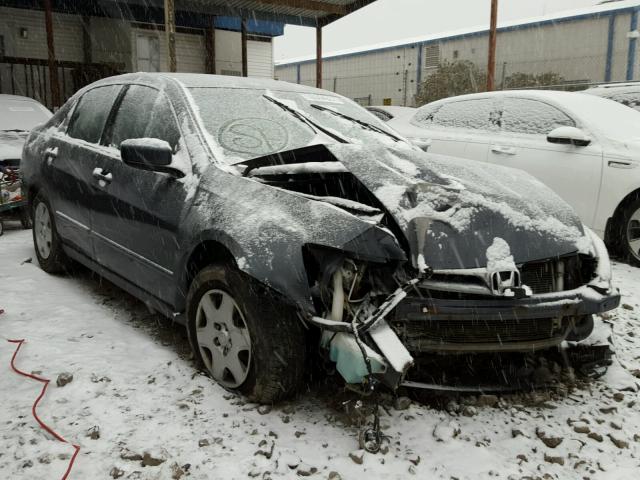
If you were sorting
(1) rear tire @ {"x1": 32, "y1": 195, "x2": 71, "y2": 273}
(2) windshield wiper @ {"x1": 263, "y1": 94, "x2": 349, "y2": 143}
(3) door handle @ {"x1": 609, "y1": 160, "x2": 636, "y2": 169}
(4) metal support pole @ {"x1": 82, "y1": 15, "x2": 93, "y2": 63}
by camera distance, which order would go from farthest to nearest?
1. (4) metal support pole @ {"x1": 82, "y1": 15, "x2": 93, "y2": 63}
2. (3) door handle @ {"x1": 609, "y1": 160, "x2": 636, "y2": 169}
3. (1) rear tire @ {"x1": 32, "y1": 195, "x2": 71, "y2": 273}
4. (2) windshield wiper @ {"x1": 263, "y1": 94, "x2": 349, "y2": 143}

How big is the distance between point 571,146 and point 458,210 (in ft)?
11.1

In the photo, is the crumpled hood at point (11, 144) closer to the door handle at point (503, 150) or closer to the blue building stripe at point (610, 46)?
the door handle at point (503, 150)

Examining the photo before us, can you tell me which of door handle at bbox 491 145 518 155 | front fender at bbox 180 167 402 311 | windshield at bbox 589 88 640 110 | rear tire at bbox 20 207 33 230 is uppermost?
windshield at bbox 589 88 640 110

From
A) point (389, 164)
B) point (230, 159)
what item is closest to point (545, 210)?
point (389, 164)

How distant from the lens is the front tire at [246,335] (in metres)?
2.53

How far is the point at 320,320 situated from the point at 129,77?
Answer: 8.50ft

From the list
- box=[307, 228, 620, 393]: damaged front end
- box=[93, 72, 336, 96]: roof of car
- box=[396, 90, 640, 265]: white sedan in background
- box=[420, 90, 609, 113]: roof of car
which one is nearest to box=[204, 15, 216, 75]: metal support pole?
box=[396, 90, 640, 265]: white sedan in background

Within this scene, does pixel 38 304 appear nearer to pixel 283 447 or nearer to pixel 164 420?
pixel 164 420

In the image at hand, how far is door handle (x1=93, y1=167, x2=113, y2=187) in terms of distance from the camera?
3.62 m

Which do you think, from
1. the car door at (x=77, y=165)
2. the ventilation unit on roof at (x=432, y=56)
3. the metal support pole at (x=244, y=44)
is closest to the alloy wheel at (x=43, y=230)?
the car door at (x=77, y=165)

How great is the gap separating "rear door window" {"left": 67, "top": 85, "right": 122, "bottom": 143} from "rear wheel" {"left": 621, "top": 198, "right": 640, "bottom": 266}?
14.6 ft

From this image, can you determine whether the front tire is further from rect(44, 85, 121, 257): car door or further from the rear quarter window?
the rear quarter window

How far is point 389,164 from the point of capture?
295 centimetres

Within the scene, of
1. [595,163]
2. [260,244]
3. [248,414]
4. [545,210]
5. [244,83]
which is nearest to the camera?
[260,244]
